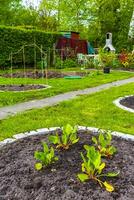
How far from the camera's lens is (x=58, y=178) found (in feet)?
11.7

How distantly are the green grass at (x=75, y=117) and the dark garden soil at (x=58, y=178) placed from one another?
122cm

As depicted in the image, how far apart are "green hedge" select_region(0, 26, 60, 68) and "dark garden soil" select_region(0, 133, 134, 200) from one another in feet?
45.3

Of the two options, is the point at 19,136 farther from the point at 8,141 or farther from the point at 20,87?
the point at 20,87

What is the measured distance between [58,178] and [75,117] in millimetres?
3152

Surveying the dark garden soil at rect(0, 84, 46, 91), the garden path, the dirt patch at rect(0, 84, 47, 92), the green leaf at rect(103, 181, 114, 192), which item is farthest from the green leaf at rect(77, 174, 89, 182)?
the dark garden soil at rect(0, 84, 46, 91)

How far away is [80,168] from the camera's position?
12.3 feet

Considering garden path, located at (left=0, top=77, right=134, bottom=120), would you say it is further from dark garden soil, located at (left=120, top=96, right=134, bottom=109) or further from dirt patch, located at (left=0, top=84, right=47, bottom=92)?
dark garden soil, located at (left=120, top=96, right=134, bottom=109)

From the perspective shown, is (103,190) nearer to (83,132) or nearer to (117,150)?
(117,150)

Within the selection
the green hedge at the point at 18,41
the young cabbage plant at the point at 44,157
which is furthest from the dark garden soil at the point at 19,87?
the green hedge at the point at 18,41

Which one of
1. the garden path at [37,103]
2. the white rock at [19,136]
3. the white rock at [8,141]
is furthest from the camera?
the garden path at [37,103]

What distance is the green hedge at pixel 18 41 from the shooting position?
17.7 metres

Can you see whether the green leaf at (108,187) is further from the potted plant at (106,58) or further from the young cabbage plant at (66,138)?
the potted plant at (106,58)

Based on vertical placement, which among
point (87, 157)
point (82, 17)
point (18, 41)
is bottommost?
point (87, 157)

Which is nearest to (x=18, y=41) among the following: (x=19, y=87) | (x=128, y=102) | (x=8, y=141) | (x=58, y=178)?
(x=19, y=87)
